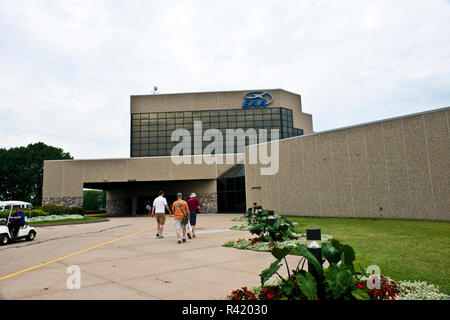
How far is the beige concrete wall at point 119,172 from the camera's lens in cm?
3731

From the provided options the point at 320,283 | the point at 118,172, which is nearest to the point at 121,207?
the point at 118,172

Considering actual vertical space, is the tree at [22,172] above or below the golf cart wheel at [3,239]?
above

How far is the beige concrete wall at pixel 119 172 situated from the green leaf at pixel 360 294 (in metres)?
33.8

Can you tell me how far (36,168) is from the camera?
193 feet

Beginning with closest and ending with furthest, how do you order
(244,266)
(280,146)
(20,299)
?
(20,299)
(244,266)
(280,146)

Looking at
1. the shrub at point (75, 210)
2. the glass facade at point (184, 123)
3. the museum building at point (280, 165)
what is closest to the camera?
the museum building at point (280, 165)

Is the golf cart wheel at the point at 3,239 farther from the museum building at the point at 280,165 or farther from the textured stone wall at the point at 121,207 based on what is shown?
the textured stone wall at the point at 121,207

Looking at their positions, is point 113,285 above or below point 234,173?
below

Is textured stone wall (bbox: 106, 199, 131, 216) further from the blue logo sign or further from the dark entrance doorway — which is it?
the blue logo sign

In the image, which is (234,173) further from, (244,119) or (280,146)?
(244,119)

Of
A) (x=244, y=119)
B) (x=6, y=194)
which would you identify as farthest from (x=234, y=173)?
(x=6, y=194)

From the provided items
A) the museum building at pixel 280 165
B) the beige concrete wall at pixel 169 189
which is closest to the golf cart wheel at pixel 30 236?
the museum building at pixel 280 165

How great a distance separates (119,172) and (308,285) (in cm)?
3686
